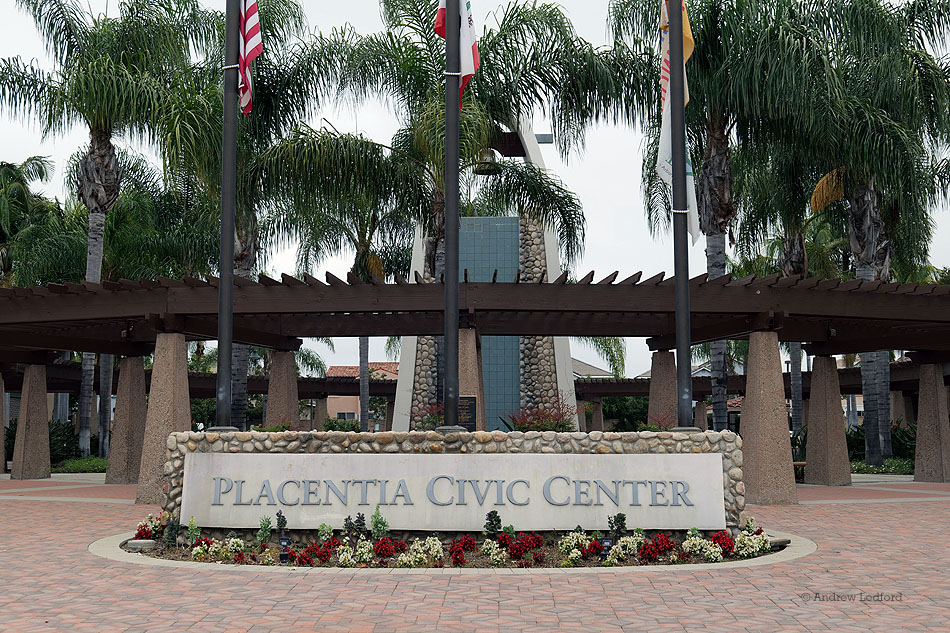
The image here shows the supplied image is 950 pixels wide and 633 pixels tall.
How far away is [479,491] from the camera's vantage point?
10.4 meters

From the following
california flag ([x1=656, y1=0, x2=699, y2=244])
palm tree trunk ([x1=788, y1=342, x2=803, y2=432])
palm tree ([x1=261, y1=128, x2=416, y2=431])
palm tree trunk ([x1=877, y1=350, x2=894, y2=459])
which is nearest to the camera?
california flag ([x1=656, y1=0, x2=699, y2=244])

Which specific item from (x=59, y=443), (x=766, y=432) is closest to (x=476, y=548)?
(x=766, y=432)

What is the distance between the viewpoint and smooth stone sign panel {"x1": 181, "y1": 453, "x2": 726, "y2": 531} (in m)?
10.4

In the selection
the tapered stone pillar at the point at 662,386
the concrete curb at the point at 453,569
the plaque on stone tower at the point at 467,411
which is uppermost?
the tapered stone pillar at the point at 662,386

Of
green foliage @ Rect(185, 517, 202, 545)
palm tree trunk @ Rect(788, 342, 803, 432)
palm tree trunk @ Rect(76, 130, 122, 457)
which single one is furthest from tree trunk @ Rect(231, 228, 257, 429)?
palm tree trunk @ Rect(788, 342, 803, 432)

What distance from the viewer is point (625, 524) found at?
33.8ft

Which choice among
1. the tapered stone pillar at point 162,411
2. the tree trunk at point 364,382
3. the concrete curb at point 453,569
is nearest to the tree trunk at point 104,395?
the tree trunk at point 364,382

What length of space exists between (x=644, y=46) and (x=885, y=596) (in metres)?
14.3

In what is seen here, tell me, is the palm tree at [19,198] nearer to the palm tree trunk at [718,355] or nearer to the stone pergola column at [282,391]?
the stone pergola column at [282,391]

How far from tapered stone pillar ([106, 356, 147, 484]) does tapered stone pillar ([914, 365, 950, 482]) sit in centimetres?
1849

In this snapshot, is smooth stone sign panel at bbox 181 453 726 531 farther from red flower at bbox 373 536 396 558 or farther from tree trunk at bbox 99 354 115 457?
tree trunk at bbox 99 354 115 457

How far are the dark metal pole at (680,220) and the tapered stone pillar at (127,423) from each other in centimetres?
1416

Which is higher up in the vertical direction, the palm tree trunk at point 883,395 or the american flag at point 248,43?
the american flag at point 248,43

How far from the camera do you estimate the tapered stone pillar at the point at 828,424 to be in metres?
19.8
